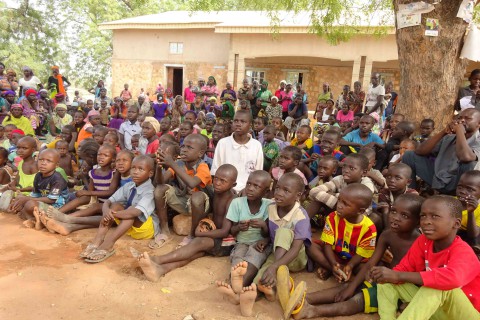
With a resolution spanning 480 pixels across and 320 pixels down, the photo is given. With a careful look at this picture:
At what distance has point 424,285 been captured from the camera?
210cm

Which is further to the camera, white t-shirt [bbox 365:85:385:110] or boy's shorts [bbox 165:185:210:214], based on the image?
white t-shirt [bbox 365:85:385:110]

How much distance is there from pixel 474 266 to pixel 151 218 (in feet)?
8.59

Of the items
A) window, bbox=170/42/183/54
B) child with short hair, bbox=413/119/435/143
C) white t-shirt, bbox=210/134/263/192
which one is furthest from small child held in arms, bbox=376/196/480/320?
window, bbox=170/42/183/54

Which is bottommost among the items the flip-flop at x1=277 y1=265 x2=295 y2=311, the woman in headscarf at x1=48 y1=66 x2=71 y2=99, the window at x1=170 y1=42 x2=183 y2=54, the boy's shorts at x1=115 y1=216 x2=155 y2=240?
the boy's shorts at x1=115 y1=216 x2=155 y2=240

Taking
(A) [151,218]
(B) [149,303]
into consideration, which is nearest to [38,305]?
(B) [149,303]

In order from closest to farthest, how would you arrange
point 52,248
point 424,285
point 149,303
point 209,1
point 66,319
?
point 424,285 < point 66,319 < point 149,303 < point 52,248 < point 209,1

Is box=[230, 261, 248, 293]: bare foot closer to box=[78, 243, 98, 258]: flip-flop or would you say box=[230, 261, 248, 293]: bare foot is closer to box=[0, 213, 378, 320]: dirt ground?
box=[0, 213, 378, 320]: dirt ground

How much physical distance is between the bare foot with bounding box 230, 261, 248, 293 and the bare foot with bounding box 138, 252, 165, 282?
2.14ft

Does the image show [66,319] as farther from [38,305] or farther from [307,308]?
[307,308]

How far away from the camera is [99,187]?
4023 millimetres

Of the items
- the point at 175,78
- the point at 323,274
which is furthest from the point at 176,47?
the point at 323,274

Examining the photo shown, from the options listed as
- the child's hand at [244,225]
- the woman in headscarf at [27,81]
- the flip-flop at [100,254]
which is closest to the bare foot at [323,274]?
the child's hand at [244,225]

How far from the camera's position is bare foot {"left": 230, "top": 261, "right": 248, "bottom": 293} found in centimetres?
244

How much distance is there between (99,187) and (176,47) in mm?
11474
